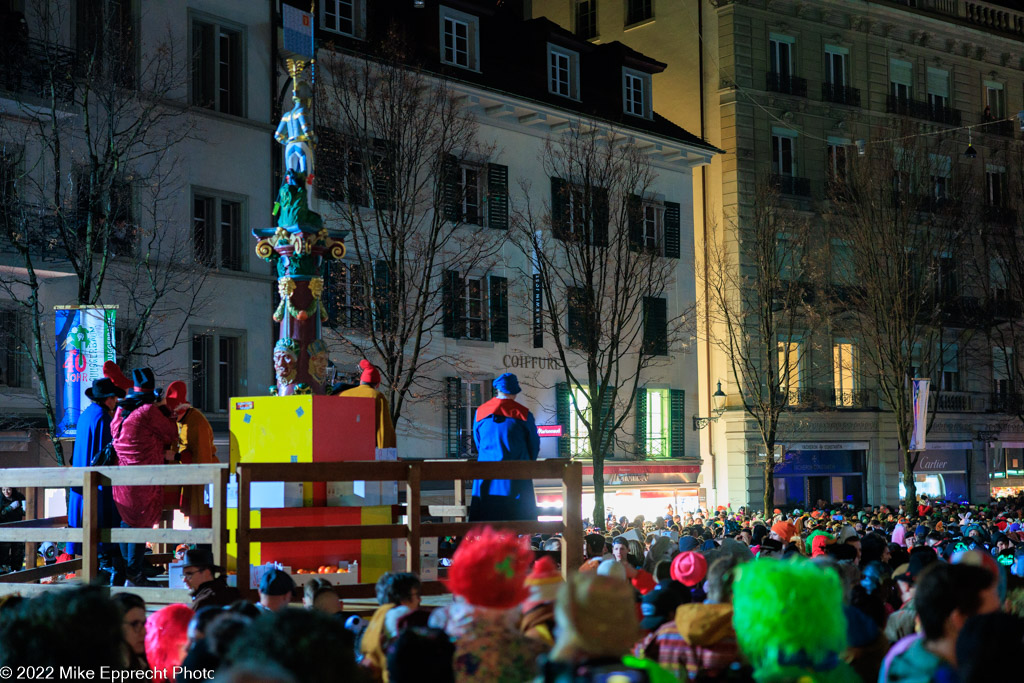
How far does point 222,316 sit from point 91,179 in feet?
16.4

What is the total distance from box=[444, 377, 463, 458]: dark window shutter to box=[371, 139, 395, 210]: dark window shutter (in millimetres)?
5534

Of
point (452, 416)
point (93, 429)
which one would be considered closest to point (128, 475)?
point (93, 429)

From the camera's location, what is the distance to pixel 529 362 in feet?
101

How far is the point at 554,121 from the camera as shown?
102ft

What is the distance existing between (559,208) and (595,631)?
26.3m

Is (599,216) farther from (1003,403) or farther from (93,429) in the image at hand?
(1003,403)

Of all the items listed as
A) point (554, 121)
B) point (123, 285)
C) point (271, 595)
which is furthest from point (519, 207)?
point (271, 595)

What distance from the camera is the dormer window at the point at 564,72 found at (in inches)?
1273

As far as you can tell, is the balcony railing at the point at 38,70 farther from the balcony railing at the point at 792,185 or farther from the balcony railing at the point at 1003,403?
the balcony railing at the point at 1003,403

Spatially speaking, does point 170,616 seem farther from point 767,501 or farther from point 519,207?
point 767,501

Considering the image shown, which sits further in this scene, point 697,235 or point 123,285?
point 697,235

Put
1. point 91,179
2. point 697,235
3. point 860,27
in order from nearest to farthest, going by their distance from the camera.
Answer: point 91,179 < point 697,235 < point 860,27

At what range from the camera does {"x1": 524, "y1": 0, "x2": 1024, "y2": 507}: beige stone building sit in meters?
36.2

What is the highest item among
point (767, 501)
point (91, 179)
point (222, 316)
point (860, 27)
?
point (860, 27)
